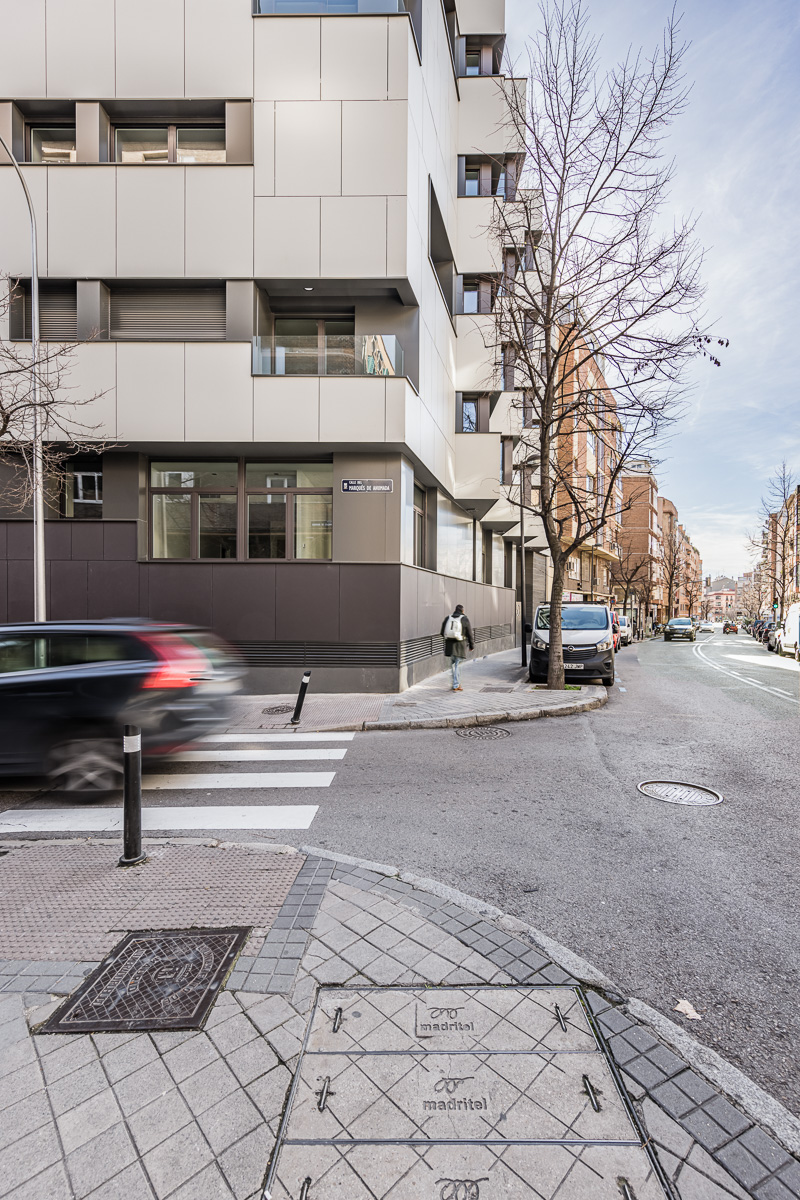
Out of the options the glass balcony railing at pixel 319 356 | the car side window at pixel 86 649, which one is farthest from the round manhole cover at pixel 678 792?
the glass balcony railing at pixel 319 356

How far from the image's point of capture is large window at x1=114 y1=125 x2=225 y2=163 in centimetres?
1320

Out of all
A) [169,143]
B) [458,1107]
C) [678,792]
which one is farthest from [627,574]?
[458,1107]

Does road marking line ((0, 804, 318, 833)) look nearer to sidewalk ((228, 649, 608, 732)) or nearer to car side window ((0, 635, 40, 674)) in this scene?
car side window ((0, 635, 40, 674))

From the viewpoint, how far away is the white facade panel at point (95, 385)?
12.1 meters

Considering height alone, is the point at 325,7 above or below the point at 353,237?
above

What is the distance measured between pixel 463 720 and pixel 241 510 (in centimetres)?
694

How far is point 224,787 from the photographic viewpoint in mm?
6262

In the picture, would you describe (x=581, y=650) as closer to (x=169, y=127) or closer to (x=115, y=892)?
(x=115, y=892)

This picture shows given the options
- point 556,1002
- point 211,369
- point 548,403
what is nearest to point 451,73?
point 548,403

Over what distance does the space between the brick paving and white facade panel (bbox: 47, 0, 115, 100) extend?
50.8 feet

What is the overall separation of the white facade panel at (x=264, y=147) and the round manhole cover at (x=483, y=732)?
11553 millimetres

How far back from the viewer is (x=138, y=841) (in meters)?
Result: 4.30

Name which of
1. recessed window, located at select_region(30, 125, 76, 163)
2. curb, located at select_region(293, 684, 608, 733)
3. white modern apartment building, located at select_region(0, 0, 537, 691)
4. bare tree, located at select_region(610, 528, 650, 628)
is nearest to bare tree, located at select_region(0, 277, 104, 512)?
white modern apartment building, located at select_region(0, 0, 537, 691)

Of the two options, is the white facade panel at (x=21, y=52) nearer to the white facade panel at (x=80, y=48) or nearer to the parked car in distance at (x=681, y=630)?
the white facade panel at (x=80, y=48)
